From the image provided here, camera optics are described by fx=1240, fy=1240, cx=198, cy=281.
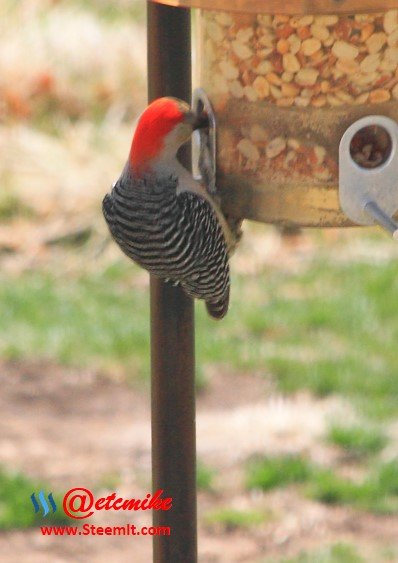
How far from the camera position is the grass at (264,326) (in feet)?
19.3

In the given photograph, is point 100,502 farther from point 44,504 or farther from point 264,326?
point 264,326

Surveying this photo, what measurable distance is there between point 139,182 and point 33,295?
3.70 meters

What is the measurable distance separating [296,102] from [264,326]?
11.2 feet

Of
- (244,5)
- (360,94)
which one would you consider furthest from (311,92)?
(244,5)

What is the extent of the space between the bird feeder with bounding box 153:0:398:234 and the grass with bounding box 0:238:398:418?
8.06ft

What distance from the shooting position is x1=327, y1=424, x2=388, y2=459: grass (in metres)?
5.26

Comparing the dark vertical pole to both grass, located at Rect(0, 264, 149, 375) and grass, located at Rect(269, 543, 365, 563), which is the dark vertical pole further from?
grass, located at Rect(0, 264, 149, 375)

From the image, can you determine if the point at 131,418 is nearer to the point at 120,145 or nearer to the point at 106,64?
the point at 120,145

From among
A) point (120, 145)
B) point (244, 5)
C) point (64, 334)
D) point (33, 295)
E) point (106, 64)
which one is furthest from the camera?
point (106, 64)

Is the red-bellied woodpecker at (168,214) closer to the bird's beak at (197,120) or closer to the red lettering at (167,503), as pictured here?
the bird's beak at (197,120)

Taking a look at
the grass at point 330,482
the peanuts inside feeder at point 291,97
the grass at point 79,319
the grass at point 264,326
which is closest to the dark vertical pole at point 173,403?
the peanuts inside feeder at point 291,97

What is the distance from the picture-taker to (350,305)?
6613 millimetres

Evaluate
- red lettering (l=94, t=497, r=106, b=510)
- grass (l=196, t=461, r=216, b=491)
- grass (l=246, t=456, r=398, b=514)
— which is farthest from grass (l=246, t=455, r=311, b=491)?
red lettering (l=94, t=497, r=106, b=510)

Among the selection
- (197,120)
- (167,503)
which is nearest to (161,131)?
(197,120)
